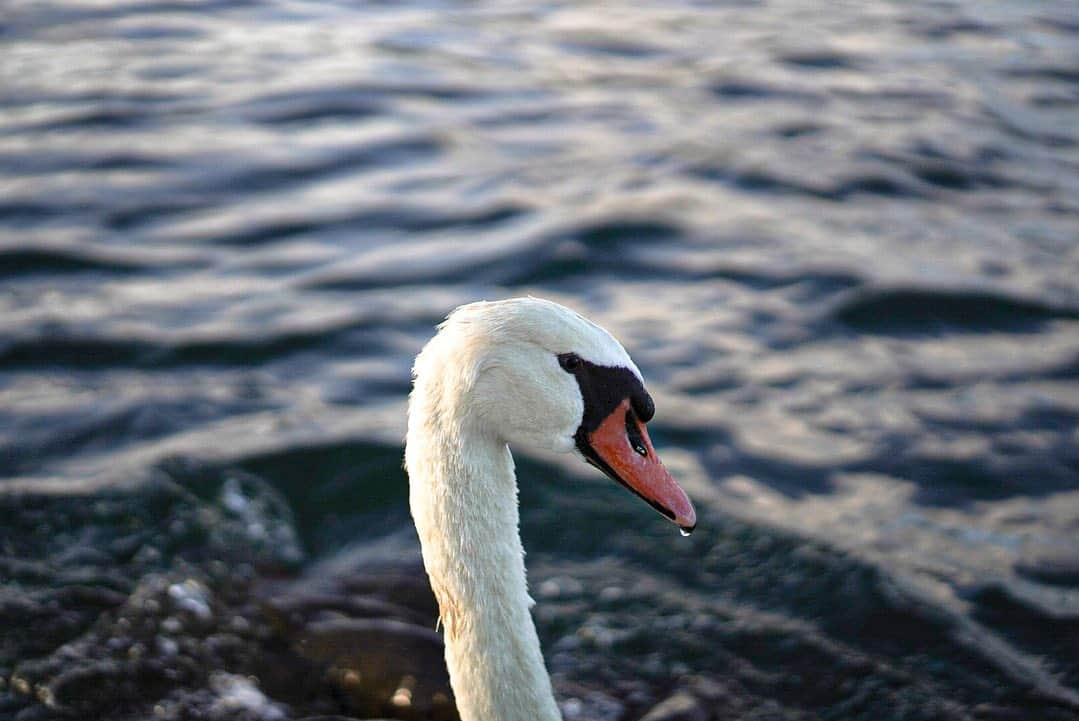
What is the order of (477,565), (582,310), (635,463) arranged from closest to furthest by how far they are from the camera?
(635,463), (477,565), (582,310)

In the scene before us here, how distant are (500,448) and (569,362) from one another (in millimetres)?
411

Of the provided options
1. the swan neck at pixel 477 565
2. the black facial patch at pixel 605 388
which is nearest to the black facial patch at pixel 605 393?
the black facial patch at pixel 605 388

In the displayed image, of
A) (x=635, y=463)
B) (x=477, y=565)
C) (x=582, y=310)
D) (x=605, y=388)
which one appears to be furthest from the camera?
(x=582, y=310)

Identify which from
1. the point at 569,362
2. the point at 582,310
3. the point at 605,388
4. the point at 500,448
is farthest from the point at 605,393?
the point at 582,310

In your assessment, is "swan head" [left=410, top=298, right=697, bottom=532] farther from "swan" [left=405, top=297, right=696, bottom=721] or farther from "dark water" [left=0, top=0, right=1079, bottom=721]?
"dark water" [left=0, top=0, right=1079, bottom=721]

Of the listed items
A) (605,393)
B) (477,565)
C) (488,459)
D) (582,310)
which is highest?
(605,393)

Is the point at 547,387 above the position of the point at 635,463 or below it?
above

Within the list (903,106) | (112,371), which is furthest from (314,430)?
(903,106)

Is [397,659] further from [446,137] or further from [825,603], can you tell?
[446,137]

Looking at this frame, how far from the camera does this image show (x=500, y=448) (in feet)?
14.5

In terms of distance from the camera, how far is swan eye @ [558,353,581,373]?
420 cm

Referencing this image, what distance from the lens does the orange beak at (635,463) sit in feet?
14.1

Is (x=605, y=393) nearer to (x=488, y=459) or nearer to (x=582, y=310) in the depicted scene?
(x=488, y=459)

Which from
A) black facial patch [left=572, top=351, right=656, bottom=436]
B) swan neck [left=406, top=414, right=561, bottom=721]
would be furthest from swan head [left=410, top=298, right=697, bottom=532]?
swan neck [left=406, top=414, right=561, bottom=721]
